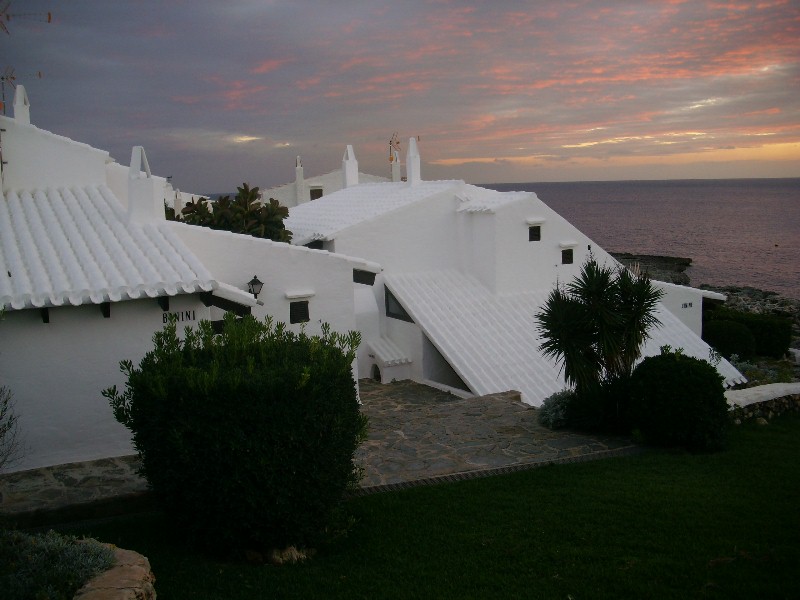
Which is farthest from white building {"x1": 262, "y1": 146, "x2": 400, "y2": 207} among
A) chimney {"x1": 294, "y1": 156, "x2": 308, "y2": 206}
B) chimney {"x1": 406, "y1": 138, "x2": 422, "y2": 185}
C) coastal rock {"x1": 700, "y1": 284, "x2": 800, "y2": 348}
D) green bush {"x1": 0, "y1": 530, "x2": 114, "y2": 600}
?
green bush {"x1": 0, "y1": 530, "x2": 114, "y2": 600}

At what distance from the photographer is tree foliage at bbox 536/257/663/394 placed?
12.9 m

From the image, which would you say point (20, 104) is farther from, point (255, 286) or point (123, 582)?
point (123, 582)

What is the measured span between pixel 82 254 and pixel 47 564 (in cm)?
750

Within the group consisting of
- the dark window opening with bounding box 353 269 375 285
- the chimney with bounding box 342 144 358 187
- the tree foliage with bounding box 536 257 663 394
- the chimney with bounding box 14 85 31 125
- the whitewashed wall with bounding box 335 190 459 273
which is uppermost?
the chimney with bounding box 342 144 358 187

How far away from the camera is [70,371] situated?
11648mm

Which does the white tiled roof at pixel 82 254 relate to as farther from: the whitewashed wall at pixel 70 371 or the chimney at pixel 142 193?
the whitewashed wall at pixel 70 371

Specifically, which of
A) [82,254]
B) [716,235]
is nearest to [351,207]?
[82,254]

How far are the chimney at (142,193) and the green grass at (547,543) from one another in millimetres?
6769

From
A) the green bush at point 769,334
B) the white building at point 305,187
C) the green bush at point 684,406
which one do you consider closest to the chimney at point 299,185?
the white building at point 305,187

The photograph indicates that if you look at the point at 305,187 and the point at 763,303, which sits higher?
the point at 305,187

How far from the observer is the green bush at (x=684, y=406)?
11.9 meters

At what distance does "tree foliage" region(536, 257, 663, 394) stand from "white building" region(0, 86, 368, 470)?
15.1 feet

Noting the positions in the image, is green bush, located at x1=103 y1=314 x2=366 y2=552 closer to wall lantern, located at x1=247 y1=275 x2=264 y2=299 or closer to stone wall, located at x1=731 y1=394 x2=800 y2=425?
wall lantern, located at x1=247 y1=275 x2=264 y2=299

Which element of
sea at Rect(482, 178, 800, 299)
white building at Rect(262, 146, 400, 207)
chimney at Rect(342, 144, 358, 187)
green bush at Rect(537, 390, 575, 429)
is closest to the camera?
green bush at Rect(537, 390, 575, 429)
